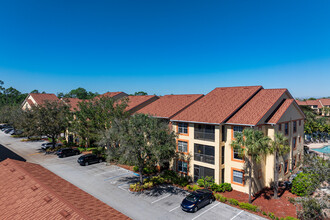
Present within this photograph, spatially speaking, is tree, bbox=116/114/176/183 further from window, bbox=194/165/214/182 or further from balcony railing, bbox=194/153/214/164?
window, bbox=194/165/214/182

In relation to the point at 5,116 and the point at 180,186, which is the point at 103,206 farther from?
the point at 5,116

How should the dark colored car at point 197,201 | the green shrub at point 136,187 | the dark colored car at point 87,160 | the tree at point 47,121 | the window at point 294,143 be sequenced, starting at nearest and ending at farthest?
the dark colored car at point 197,201, the green shrub at point 136,187, the window at point 294,143, the dark colored car at point 87,160, the tree at point 47,121

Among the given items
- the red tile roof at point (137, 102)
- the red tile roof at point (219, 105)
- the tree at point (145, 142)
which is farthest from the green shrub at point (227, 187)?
the red tile roof at point (137, 102)

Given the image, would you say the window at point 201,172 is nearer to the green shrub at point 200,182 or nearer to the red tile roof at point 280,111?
the green shrub at point 200,182

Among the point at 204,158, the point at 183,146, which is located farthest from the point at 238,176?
the point at 183,146

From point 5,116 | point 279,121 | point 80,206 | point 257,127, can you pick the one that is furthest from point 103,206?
point 5,116

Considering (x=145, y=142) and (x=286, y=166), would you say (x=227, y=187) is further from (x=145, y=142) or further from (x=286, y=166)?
(x=286, y=166)
